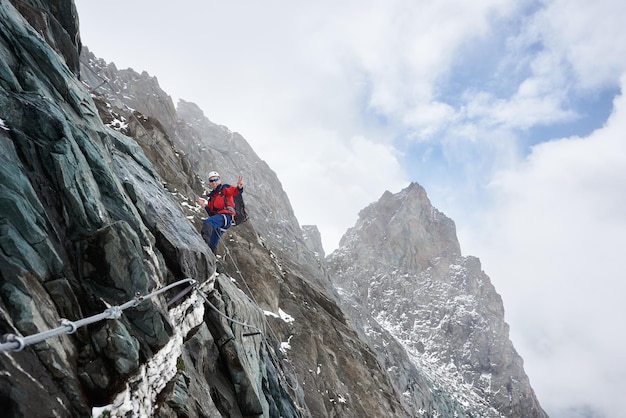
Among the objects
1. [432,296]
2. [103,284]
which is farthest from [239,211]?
[432,296]

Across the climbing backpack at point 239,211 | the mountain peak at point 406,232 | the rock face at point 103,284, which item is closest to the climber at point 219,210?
the climbing backpack at point 239,211

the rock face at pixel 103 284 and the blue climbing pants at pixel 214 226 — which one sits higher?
the blue climbing pants at pixel 214 226

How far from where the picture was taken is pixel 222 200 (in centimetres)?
1278

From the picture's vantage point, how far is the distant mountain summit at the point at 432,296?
139 meters

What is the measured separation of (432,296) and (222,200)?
172m

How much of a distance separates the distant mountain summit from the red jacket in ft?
382

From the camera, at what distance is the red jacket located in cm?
1274

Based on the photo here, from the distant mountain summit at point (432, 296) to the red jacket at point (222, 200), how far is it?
382ft

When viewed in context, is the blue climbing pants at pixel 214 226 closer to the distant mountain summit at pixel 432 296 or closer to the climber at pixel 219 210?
the climber at pixel 219 210

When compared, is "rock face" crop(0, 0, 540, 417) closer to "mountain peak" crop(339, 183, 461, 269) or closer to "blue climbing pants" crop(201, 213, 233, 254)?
"blue climbing pants" crop(201, 213, 233, 254)

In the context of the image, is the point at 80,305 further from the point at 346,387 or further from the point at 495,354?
the point at 495,354

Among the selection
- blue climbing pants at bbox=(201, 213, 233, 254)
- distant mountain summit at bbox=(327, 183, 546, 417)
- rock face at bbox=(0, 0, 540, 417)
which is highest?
distant mountain summit at bbox=(327, 183, 546, 417)

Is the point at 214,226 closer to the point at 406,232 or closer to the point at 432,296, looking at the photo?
the point at 432,296

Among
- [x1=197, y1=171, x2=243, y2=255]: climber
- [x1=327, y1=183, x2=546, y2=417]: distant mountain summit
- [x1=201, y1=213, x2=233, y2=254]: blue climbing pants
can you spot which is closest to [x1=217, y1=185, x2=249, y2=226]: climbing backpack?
[x1=197, y1=171, x2=243, y2=255]: climber
